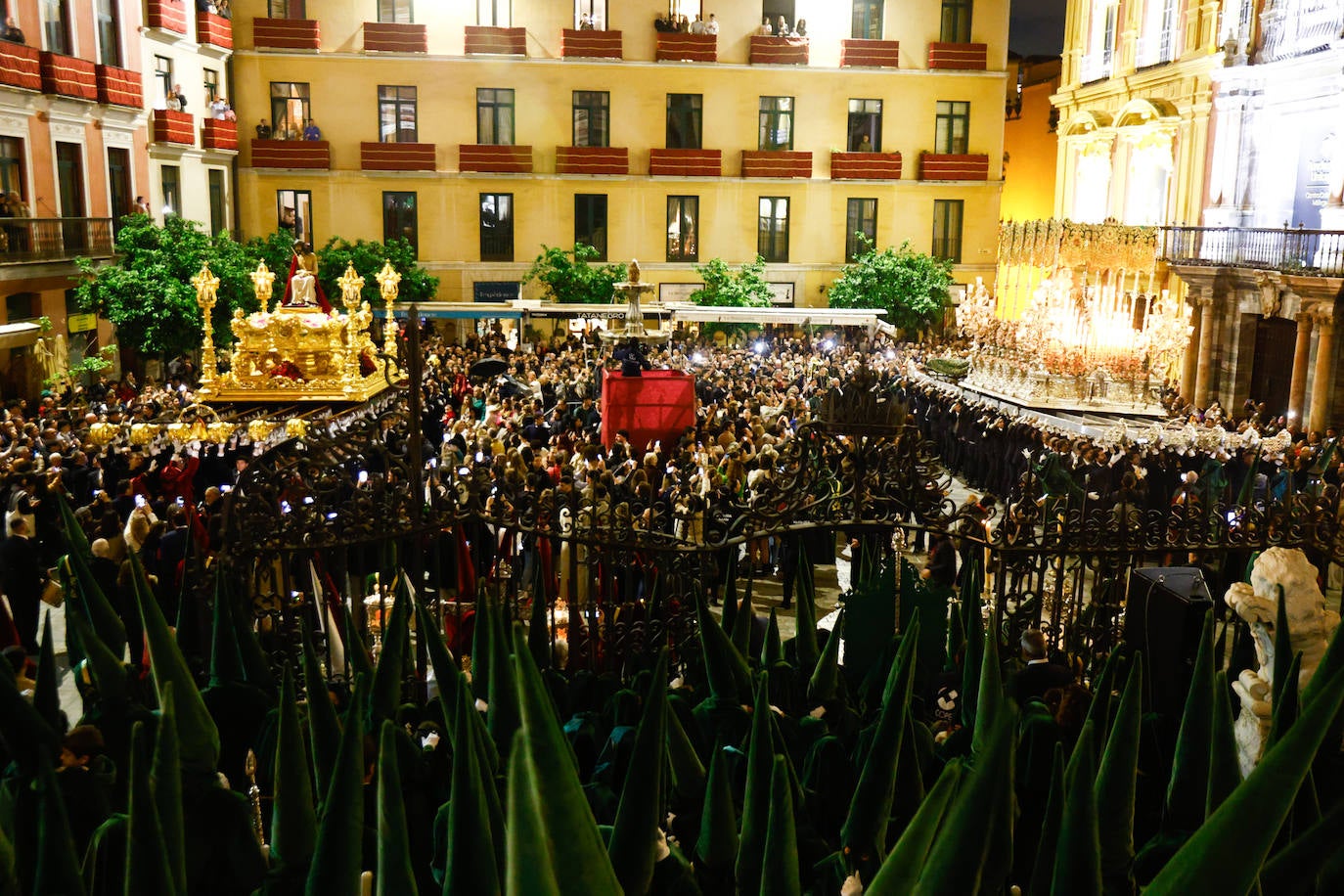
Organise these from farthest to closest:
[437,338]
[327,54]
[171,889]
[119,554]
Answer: [327,54] → [437,338] → [119,554] → [171,889]

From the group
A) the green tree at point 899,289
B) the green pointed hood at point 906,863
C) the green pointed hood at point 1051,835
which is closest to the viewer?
the green pointed hood at point 906,863

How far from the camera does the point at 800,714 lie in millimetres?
6012

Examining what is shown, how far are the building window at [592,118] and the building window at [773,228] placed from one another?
17.3ft

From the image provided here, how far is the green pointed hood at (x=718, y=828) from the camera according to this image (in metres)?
3.79

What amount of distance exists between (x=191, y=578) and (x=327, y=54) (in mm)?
30018

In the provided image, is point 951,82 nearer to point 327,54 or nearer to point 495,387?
point 327,54

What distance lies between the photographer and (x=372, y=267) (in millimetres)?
31531

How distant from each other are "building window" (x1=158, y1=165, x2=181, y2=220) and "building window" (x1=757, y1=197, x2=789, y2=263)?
16.7 metres

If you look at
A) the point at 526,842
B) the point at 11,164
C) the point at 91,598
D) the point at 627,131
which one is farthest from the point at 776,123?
the point at 526,842

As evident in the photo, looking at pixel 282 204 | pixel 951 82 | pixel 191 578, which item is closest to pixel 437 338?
pixel 282 204

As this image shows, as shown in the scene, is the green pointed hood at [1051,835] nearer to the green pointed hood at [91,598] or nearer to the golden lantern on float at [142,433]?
the green pointed hood at [91,598]

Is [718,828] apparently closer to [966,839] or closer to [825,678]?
[966,839]

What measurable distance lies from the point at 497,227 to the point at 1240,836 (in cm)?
3508

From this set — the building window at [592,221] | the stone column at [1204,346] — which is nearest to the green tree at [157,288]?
the building window at [592,221]
